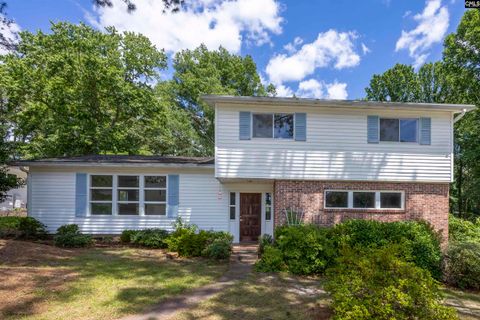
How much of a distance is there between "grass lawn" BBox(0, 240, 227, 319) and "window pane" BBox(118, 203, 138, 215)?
2.31 m

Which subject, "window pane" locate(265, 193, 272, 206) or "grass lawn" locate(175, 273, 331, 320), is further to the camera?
"window pane" locate(265, 193, 272, 206)

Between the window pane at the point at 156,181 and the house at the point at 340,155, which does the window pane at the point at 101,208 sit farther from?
the house at the point at 340,155

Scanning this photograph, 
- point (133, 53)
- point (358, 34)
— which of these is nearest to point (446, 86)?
point (358, 34)

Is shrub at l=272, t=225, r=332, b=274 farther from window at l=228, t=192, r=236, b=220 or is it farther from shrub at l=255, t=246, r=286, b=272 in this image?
window at l=228, t=192, r=236, b=220

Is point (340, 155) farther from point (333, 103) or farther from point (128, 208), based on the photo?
point (128, 208)

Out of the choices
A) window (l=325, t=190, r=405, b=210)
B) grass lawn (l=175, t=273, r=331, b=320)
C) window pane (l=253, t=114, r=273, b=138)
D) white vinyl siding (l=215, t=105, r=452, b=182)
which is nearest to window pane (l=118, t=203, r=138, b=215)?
white vinyl siding (l=215, t=105, r=452, b=182)

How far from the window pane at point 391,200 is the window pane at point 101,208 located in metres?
11.3

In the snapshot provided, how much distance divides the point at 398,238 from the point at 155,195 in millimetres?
9259

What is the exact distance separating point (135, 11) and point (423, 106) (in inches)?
403

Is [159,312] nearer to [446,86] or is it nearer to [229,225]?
[229,225]

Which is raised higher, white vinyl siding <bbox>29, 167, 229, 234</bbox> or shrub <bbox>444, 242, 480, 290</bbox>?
white vinyl siding <bbox>29, 167, 229, 234</bbox>

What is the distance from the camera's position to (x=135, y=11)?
6.54 meters

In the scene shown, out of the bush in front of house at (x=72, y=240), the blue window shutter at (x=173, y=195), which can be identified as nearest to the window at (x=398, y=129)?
the blue window shutter at (x=173, y=195)

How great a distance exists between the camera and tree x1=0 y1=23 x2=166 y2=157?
18359 millimetres
